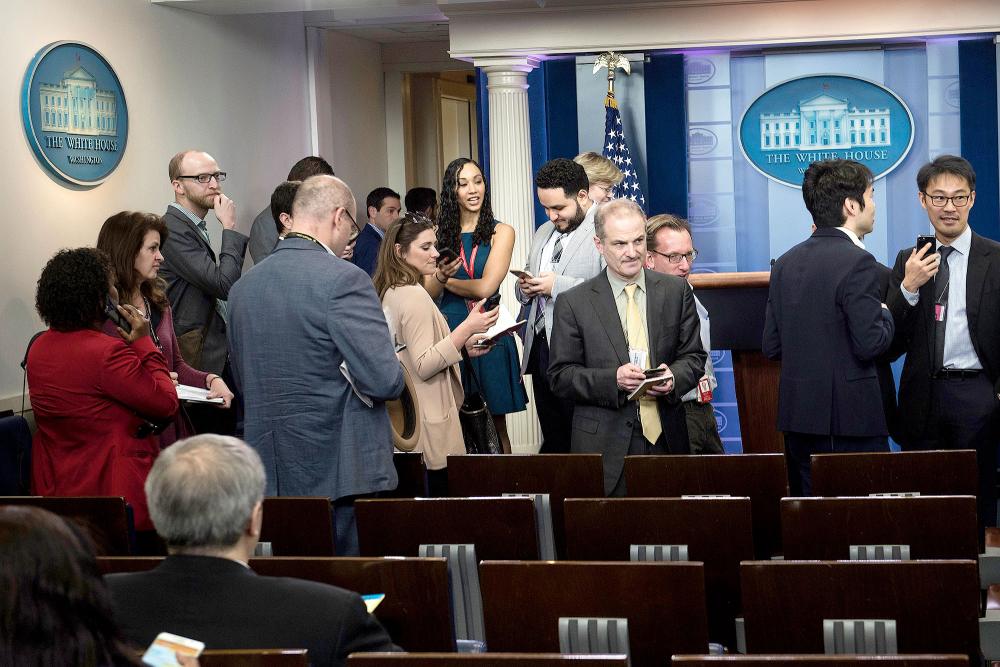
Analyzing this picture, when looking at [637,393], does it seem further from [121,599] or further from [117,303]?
[121,599]

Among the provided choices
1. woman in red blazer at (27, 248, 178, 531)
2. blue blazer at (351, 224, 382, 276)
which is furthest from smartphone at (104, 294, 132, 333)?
blue blazer at (351, 224, 382, 276)

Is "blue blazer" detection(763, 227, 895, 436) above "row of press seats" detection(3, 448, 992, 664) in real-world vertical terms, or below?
above

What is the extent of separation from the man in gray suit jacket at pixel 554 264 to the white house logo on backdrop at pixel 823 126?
2.83 metres

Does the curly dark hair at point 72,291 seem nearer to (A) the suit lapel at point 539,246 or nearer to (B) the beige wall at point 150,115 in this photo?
(B) the beige wall at point 150,115

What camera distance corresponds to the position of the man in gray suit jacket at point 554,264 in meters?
5.19

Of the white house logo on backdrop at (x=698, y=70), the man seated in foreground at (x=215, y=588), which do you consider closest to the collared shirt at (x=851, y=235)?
the man seated in foreground at (x=215, y=588)

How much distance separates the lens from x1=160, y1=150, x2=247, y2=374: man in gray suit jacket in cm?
568

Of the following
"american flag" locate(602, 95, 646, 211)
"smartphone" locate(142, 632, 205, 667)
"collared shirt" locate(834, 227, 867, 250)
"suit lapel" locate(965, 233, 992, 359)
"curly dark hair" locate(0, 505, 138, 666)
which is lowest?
"smartphone" locate(142, 632, 205, 667)

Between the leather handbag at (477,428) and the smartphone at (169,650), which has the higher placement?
the smartphone at (169,650)

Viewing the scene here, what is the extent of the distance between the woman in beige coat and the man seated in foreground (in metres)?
2.25

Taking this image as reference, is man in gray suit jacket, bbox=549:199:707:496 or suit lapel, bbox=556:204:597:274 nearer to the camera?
man in gray suit jacket, bbox=549:199:707:496

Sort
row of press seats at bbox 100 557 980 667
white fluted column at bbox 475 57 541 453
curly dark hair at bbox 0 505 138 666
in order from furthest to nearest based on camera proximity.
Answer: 1. white fluted column at bbox 475 57 541 453
2. row of press seats at bbox 100 557 980 667
3. curly dark hair at bbox 0 505 138 666

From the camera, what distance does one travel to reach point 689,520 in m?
3.11

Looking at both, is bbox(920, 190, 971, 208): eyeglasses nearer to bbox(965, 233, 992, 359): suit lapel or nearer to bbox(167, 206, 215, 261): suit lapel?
bbox(965, 233, 992, 359): suit lapel
